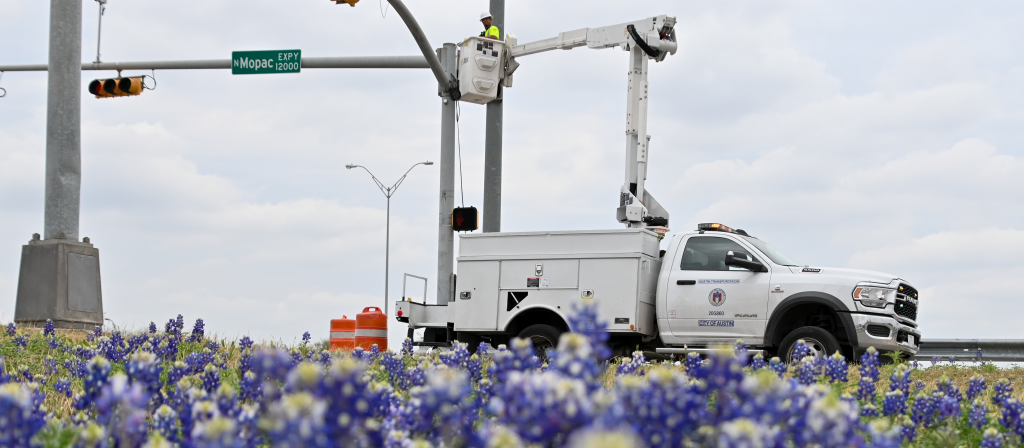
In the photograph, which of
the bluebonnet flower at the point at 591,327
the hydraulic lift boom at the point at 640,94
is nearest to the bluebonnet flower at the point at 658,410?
the bluebonnet flower at the point at 591,327

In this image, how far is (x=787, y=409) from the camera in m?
2.62

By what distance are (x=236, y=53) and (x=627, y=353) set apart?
1096 centimetres

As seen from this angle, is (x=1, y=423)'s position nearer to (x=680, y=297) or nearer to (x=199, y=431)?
(x=199, y=431)

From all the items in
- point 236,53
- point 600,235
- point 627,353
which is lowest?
point 627,353

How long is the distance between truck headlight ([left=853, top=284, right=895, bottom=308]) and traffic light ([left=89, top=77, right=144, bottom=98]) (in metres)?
16.7

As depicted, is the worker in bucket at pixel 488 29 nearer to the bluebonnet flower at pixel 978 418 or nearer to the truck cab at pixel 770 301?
the truck cab at pixel 770 301

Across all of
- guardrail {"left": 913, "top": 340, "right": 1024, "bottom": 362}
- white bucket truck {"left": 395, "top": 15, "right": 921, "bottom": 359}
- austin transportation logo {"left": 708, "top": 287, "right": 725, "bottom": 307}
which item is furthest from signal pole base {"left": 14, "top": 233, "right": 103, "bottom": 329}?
guardrail {"left": 913, "top": 340, "right": 1024, "bottom": 362}

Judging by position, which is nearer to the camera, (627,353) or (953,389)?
(953,389)

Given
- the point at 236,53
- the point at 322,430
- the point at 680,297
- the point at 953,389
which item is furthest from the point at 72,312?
the point at 322,430

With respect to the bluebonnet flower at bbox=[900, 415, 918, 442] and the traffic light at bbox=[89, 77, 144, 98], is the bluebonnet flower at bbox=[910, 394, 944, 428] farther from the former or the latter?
the traffic light at bbox=[89, 77, 144, 98]

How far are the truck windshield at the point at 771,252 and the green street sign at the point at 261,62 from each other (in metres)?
10.2

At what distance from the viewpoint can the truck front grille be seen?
13.6 m

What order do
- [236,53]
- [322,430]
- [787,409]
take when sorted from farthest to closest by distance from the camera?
[236,53]
[787,409]
[322,430]

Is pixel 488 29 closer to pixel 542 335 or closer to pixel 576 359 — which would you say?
pixel 542 335
